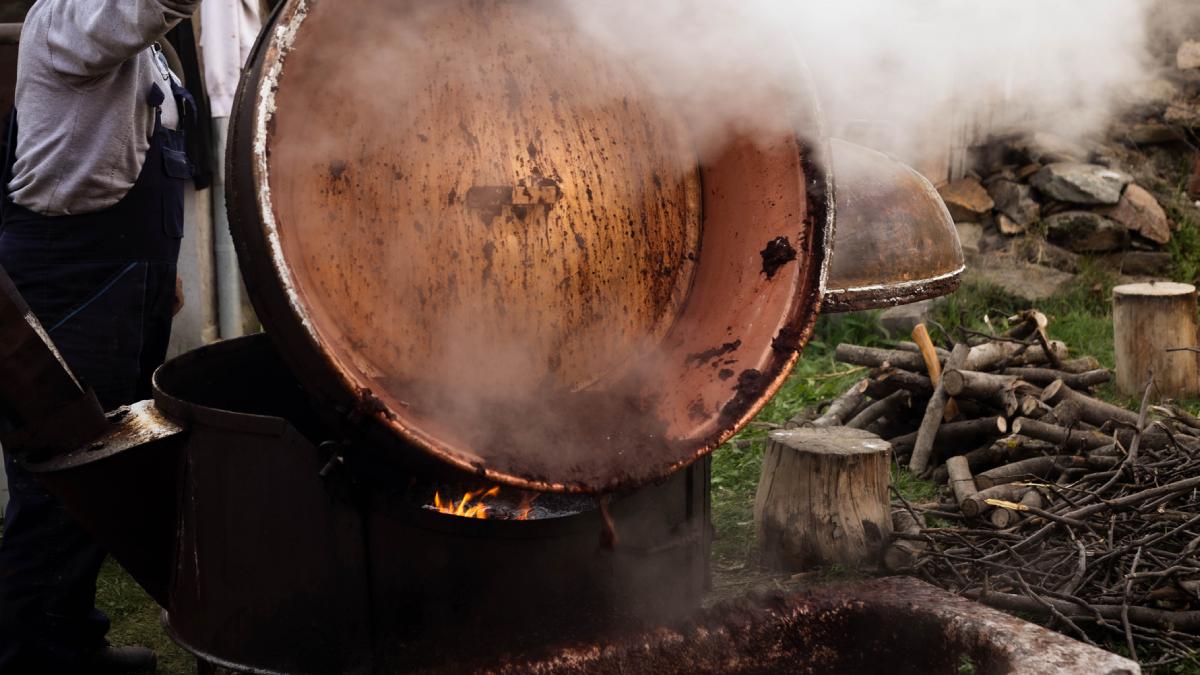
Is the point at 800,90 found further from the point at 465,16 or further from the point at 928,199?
the point at 928,199

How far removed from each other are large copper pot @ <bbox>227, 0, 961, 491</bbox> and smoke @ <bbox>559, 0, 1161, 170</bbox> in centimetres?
8

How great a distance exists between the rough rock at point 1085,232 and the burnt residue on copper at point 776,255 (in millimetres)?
5611

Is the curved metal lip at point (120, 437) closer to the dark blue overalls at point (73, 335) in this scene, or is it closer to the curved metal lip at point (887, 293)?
the dark blue overalls at point (73, 335)

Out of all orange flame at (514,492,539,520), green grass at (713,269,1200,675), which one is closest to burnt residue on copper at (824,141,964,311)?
orange flame at (514,492,539,520)

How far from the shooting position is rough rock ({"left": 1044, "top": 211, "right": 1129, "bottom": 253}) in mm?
7367

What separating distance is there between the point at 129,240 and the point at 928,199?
7.62 feet

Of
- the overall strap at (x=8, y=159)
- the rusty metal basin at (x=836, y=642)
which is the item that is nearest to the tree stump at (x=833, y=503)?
the rusty metal basin at (x=836, y=642)

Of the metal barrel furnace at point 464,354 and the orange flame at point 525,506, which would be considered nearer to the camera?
the metal barrel furnace at point 464,354

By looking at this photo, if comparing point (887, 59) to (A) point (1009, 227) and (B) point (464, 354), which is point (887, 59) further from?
(A) point (1009, 227)

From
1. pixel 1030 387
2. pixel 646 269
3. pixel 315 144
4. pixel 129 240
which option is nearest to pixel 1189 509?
pixel 1030 387

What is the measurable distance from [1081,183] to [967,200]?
0.73 meters

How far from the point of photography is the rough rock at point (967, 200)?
7578 mm

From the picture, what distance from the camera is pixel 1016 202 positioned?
7.54 meters

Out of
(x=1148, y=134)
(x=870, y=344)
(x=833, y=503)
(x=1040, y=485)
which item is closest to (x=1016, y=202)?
(x=1148, y=134)
